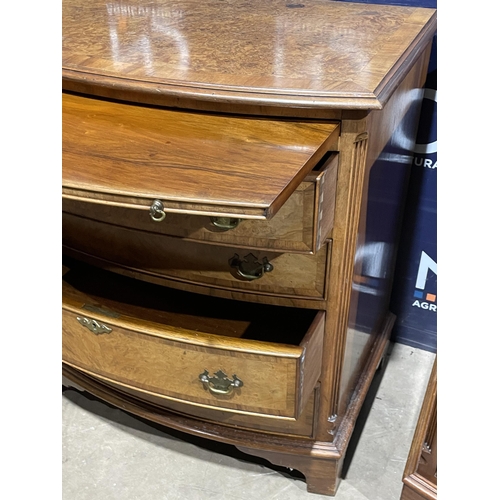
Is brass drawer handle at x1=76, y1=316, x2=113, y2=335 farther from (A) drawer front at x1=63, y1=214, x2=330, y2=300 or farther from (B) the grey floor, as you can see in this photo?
(B) the grey floor

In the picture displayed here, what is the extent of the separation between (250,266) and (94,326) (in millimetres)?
261

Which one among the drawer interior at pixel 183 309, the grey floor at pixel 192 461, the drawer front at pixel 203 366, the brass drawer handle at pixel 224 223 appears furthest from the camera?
the grey floor at pixel 192 461

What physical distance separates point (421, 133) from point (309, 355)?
0.59m

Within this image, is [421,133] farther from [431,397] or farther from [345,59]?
[431,397]

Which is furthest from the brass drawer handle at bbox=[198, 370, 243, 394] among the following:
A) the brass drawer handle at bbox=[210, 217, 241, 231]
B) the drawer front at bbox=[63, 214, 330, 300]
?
the brass drawer handle at bbox=[210, 217, 241, 231]

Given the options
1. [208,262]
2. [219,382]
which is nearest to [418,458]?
[219,382]

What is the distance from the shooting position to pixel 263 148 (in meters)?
0.79

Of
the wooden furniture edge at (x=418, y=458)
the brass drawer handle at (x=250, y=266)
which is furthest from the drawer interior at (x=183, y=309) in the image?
the wooden furniture edge at (x=418, y=458)

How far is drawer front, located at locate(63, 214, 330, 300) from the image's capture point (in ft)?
Answer: 3.23

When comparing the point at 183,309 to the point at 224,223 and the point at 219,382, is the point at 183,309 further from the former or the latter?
the point at 224,223

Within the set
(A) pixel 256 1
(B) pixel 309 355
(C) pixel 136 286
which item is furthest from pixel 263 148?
(A) pixel 256 1

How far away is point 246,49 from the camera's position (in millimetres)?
999

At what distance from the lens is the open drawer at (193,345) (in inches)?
37.6

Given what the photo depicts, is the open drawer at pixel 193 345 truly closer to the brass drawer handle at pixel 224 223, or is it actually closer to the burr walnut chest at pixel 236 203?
the burr walnut chest at pixel 236 203
